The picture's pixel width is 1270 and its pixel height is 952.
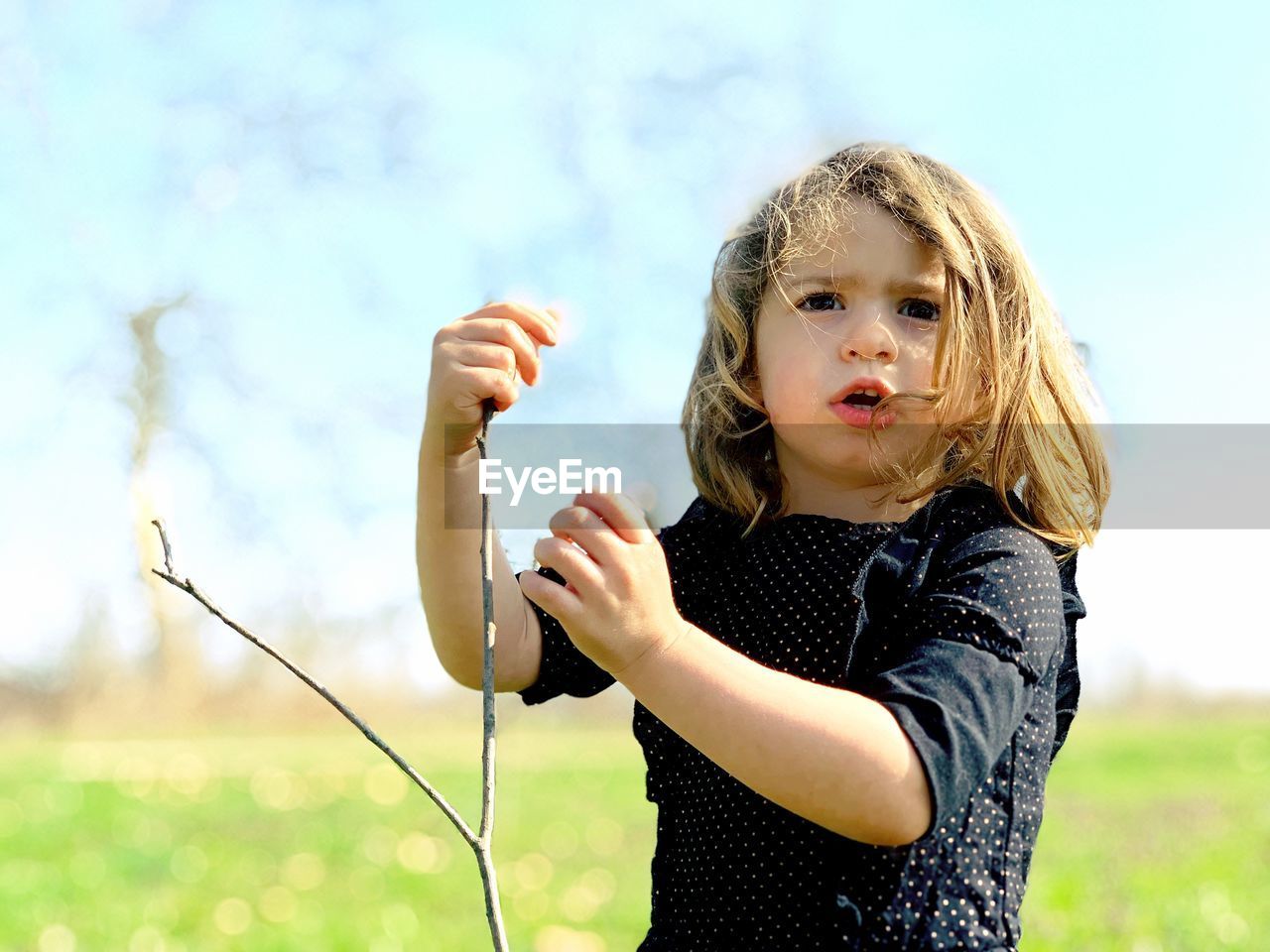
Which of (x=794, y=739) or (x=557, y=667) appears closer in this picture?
(x=794, y=739)

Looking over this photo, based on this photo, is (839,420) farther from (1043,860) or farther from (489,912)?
(1043,860)

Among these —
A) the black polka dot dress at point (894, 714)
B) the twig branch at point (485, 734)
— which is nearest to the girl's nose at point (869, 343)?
the black polka dot dress at point (894, 714)

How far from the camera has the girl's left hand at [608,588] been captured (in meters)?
0.99

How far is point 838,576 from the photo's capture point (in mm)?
1312

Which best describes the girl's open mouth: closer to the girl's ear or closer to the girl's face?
the girl's face

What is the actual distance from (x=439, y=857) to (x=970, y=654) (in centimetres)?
393

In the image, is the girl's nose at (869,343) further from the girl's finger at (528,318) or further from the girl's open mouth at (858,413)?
the girl's finger at (528,318)

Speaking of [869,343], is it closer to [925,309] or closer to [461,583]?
[925,309]

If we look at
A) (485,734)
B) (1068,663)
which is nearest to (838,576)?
(1068,663)

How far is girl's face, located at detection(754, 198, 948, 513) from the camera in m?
1.31

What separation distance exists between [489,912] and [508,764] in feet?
27.0

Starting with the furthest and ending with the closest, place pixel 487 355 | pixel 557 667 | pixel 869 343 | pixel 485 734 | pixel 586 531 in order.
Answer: pixel 557 667
pixel 869 343
pixel 487 355
pixel 586 531
pixel 485 734

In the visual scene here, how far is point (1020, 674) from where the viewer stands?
111cm

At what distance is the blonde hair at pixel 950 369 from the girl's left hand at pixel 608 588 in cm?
38
